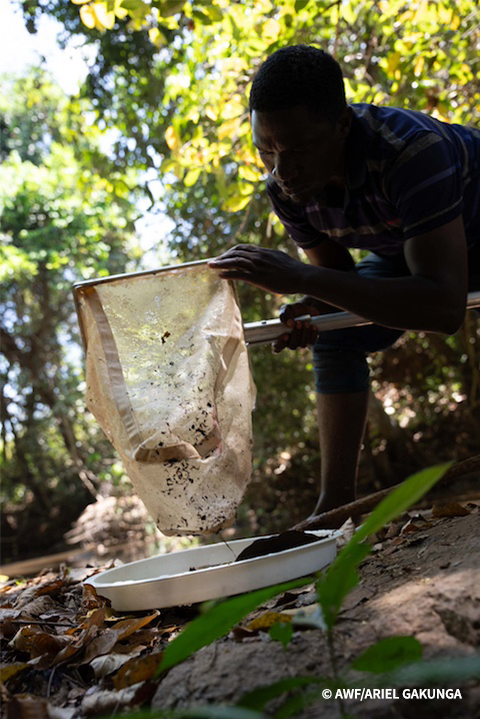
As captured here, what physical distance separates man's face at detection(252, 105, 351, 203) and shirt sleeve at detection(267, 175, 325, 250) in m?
0.30

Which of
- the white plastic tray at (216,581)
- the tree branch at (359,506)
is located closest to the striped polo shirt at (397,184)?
the tree branch at (359,506)

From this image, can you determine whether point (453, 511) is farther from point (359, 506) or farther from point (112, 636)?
point (112, 636)

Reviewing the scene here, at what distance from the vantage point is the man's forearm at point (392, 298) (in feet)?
5.85

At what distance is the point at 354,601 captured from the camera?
1.23 m

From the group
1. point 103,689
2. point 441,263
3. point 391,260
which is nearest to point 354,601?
point 103,689

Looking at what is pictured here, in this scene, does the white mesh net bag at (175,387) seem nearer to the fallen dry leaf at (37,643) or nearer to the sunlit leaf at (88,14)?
the fallen dry leaf at (37,643)

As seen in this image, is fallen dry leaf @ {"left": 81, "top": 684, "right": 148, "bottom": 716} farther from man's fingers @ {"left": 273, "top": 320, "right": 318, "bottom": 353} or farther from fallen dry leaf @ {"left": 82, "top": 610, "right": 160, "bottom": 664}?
man's fingers @ {"left": 273, "top": 320, "right": 318, "bottom": 353}

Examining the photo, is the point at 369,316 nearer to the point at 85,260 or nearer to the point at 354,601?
the point at 354,601

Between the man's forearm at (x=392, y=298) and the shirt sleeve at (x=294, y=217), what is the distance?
556mm

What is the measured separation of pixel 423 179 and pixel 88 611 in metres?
1.38

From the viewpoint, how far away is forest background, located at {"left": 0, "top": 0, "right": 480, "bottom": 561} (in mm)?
3469

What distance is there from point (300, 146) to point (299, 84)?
16 cm

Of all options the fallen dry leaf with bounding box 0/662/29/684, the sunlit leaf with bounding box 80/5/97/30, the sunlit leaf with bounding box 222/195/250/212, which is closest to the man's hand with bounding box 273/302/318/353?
the fallen dry leaf with bounding box 0/662/29/684

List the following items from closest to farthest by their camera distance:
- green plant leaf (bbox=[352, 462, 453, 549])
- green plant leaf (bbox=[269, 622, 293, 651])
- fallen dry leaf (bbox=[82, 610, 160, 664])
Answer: green plant leaf (bbox=[352, 462, 453, 549])
green plant leaf (bbox=[269, 622, 293, 651])
fallen dry leaf (bbox=[82, 610, 160, 664])
